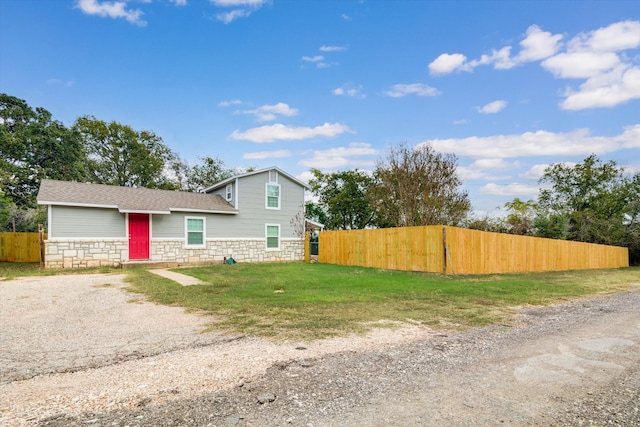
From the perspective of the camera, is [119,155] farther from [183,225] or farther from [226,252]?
[226,252]

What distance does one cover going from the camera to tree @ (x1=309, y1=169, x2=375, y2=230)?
25172 mm

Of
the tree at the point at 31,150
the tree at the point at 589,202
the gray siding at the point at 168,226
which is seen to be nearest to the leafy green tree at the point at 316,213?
the gray siding at the point at 168,226

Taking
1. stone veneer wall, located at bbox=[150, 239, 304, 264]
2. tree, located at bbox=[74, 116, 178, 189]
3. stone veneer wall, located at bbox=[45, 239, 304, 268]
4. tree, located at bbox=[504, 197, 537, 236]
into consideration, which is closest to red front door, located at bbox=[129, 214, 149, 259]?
stone veneer wall, located at bbox=[45, 239, 304, 268]

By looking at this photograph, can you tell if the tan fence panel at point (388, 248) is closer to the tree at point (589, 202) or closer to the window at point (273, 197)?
the window at point (273, 197)

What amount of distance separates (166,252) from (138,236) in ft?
4.52

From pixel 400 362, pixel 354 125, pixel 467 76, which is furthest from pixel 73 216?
pixel 467 76

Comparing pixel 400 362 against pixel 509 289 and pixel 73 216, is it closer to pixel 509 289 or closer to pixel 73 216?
pixel 509 289

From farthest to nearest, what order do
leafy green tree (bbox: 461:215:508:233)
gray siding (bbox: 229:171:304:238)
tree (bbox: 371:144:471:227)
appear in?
leafy green tree (bbox: 461:215:508:233)
tree (bbox: 371:144:471:227)
gray siding (bbox: 229:171:304:238)

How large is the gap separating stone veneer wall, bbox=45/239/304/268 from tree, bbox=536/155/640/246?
1782cm

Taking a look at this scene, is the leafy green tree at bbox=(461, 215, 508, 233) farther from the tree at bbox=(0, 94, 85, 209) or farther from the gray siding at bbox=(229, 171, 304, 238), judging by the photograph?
the tree at bbox=(0, 94, 85, 209)

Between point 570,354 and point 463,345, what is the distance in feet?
3.66

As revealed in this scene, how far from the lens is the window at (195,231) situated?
54.2 ft

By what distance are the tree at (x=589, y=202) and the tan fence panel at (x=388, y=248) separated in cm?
1492

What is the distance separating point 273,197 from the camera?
62.1ft
